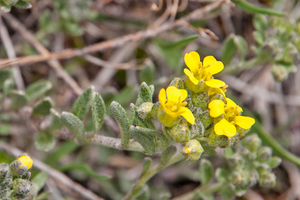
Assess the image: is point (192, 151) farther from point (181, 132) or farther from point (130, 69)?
point (130, 69)

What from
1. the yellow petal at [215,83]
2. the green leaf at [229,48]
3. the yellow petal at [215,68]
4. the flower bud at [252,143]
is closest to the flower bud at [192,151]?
the yellow petal at [215,83]

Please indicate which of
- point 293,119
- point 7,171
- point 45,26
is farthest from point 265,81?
point 7,171

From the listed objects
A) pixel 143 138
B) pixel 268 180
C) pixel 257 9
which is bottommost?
pixel 268 180

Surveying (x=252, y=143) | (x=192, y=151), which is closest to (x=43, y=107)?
(x=192, y=151)

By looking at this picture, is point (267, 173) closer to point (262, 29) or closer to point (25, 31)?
point (262, 29)

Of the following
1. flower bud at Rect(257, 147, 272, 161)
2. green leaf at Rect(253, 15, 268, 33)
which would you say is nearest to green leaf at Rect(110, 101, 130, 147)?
flower bud at Rect(257, 147, 272, 161)

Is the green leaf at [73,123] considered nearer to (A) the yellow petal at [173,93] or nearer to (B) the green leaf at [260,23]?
(A) the yellow petal at [173,93]
